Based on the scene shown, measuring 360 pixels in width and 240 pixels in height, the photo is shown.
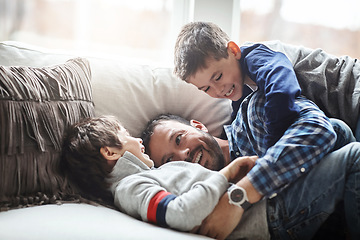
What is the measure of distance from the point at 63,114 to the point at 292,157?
71 cm

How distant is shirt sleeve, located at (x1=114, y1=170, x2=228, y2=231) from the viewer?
103 cm

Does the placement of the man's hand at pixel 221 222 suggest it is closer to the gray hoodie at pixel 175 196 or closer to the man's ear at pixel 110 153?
the gray hoodie at pixel 175 196

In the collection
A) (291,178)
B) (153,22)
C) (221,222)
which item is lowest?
(221,222)

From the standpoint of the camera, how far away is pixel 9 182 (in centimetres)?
112

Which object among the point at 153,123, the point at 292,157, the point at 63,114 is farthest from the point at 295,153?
the point at 63,114

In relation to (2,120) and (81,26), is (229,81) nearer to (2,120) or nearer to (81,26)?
(2,120)

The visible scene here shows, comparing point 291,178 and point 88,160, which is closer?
point 291,178

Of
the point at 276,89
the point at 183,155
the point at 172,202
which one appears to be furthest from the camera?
the point at 183,155

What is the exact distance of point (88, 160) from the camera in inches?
50.1

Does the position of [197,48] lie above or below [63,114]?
above

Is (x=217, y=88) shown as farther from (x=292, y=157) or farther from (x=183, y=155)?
(x=292, y=157)

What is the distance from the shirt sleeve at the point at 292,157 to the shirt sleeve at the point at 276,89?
0.19 feet

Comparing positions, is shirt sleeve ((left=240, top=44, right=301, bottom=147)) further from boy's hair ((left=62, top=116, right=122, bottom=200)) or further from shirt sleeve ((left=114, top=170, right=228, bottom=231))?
boy's hair ((left=62, top=116, right=122, bottom=200))

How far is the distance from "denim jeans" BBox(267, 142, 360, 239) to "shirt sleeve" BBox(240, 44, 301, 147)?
0.19m
